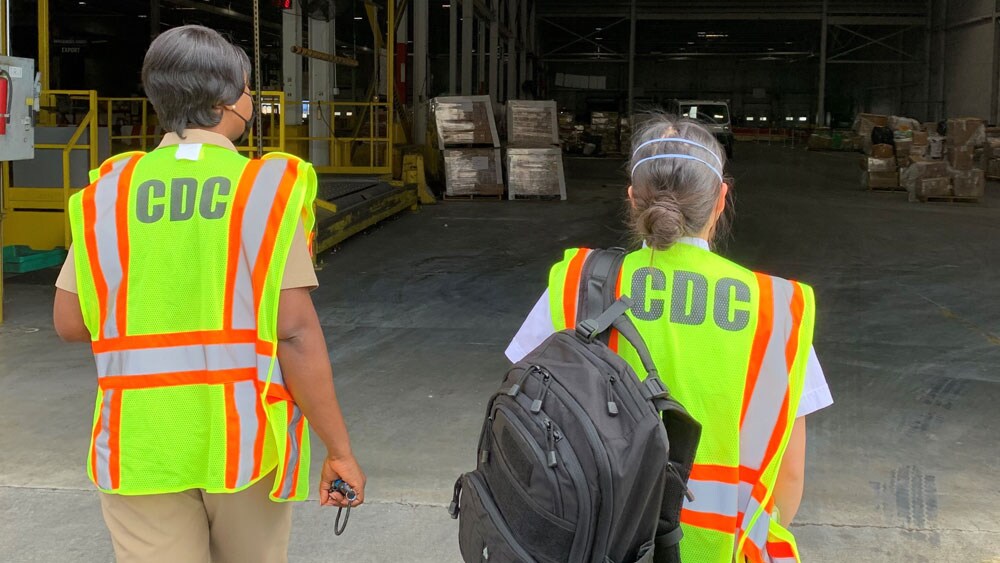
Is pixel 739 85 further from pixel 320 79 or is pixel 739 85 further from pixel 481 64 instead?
pixel 320 79

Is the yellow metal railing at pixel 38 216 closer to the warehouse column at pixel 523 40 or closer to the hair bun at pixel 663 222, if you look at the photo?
the hair bun at pixel 663 222

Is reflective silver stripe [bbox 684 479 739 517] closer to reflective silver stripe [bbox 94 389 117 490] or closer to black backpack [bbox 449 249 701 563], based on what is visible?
black backpack [bbox 449 249 701 563]

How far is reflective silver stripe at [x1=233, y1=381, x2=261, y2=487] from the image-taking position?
190 cm

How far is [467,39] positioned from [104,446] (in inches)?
790

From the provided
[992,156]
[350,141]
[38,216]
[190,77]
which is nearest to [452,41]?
[350,141]

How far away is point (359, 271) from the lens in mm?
9828

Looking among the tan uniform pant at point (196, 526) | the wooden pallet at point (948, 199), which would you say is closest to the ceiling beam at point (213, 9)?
the wooden pallet at point (948, 199)

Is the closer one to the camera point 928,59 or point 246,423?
point 246,423

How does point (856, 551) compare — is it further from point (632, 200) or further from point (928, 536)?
point (632, 200)

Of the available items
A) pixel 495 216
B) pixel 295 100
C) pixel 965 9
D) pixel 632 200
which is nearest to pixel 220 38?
pixel 632 200

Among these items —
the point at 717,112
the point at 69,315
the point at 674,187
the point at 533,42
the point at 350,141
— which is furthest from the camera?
the point at 533,42

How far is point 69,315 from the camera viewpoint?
1.98m

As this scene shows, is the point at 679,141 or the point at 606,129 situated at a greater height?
the point at 606,129

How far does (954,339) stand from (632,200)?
6213 mm
